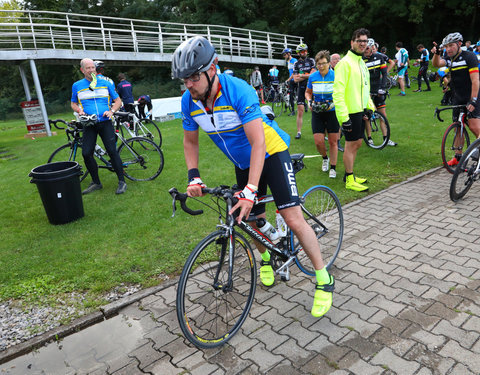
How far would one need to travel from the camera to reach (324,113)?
6.85 metres

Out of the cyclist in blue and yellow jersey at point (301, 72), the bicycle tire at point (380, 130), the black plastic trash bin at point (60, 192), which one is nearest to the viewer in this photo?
the black plastic trash bin at point (60, 192)

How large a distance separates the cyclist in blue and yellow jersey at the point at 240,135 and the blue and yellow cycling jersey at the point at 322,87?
13.3ft

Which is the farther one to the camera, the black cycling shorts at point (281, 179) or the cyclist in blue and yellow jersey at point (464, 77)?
the cyclist in blue and yellow jersey at point (464, 77)

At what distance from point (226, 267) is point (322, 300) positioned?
896 mm

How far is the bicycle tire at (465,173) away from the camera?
509 cm

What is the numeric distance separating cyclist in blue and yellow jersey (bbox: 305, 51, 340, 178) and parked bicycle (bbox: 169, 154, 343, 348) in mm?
3058

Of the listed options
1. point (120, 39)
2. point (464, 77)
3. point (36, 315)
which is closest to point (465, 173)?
point (464, 77)

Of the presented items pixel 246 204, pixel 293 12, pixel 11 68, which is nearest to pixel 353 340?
pixel 246 204

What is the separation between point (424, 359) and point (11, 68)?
2213 inches

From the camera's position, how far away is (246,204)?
2562 millimetres

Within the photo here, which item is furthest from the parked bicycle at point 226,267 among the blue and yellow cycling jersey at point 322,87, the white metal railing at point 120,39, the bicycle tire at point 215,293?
the white metal railing at point 120,39

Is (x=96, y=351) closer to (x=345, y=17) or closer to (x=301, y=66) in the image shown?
(x=301, y=66)

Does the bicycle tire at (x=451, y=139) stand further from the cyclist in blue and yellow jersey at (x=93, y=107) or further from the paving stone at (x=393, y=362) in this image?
the cyclist in blue and yellow jersey at (x=93, y=107)

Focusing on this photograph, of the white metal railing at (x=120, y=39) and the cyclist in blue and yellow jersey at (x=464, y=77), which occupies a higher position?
the white metal railing at (x=120, y=39)
